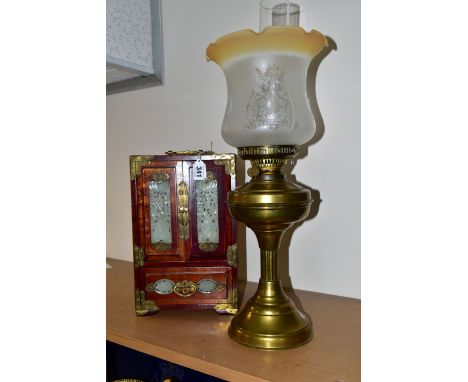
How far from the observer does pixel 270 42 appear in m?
0.79

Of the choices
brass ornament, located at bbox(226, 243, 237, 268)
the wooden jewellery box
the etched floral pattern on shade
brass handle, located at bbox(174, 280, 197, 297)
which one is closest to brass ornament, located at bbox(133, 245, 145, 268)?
the wooden jewellery box

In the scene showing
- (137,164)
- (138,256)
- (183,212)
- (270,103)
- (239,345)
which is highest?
(270,103)

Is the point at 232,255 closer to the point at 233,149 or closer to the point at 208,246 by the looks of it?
the point at 208,246

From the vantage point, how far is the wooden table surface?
0.73m

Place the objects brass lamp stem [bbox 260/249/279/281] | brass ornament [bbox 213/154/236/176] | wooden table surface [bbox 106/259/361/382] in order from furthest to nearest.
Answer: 1. brass ornament [bbox 213/154/236/176]
2. brass lamp stem [bbox 260/249/279/281]
3. wooden table surface [bbox 106/259/361/382]

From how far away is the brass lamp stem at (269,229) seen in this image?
2.69 ft

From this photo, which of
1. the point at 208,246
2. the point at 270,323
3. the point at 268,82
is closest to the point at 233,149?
the point at 208,246

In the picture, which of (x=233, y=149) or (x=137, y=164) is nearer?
(x=137, y=164)

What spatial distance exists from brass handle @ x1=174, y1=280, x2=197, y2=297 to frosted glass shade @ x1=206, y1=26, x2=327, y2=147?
42 cm

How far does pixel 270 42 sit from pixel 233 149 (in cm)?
61

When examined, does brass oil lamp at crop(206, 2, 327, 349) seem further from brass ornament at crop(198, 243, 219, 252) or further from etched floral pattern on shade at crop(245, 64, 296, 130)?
brass ornament at crop(198, 243, 219, 252)
